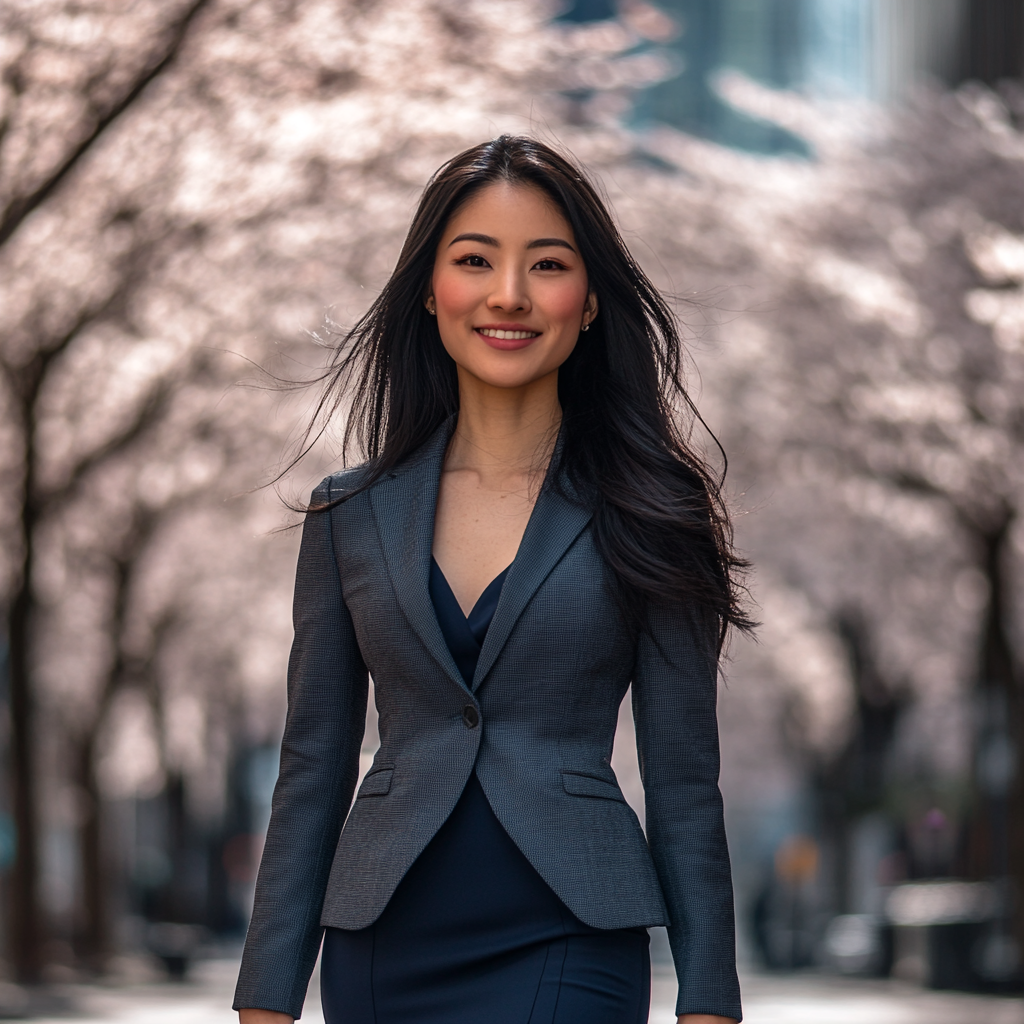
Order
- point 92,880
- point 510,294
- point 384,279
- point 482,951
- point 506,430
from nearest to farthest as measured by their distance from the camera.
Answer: point 482,951, point 510,294, point 506,430, point 384,279, point 92,880

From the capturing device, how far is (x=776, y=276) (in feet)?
71.8

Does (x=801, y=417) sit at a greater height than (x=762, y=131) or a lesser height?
lesser

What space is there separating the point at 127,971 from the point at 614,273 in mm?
24029

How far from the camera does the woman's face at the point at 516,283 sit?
323 cm

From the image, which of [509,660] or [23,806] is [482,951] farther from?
[23,806]

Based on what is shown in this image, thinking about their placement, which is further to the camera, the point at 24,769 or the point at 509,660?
the point at 24,769

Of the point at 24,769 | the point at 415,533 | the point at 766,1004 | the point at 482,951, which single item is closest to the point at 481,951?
the point at 482,951

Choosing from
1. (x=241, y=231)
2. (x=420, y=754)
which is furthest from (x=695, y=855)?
(x=241, y=231)

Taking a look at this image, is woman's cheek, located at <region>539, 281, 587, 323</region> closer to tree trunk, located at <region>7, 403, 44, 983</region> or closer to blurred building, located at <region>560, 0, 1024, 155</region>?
tree trunk, located at <region>7, 403, 44, 983</region>

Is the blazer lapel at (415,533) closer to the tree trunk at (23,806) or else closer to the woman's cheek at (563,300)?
the woman's cheek at (563,300)

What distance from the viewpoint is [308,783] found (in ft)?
10.5

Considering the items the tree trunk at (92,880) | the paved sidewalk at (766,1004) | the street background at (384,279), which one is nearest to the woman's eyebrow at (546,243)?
the street background at (384,279)

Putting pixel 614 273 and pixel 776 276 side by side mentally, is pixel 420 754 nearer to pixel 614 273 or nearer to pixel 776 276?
pixel 614 273

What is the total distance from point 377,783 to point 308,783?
0.16 meters
